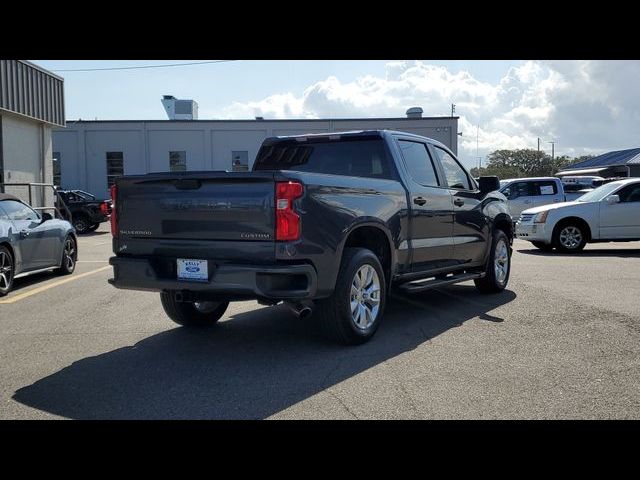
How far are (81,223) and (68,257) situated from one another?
1302 cm

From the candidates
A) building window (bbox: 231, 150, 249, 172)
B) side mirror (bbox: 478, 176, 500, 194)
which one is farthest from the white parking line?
building window (bbox: 231, 150, 249, 172)

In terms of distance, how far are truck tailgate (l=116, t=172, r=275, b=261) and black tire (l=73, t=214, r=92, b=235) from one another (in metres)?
18.7

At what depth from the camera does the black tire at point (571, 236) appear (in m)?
14.4

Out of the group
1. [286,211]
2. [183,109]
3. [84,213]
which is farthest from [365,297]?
[183,109]

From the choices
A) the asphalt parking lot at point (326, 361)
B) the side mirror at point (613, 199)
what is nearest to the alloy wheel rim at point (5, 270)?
the asphalt parking lot at point (326, 361)

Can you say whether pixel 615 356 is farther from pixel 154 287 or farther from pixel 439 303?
pixel 154 287

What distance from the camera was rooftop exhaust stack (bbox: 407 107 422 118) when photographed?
Answer: 129 ft

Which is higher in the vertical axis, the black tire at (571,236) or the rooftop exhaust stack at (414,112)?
the rooftop exhaust stack at (414,112)

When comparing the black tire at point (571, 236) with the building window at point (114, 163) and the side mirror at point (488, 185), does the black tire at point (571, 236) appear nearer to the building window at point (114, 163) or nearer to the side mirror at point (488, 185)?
the side mirror at point (488, 185)

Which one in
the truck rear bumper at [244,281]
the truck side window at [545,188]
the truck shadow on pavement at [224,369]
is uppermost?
the truck side window at [545,188]

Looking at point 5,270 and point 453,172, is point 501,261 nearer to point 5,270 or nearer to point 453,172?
point 453,172

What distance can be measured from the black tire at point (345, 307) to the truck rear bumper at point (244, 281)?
43 centimetres

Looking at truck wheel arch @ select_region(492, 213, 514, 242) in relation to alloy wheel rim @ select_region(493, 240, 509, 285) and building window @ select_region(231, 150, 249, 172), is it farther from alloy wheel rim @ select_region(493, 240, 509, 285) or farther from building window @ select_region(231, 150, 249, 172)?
building window @ select_region(231, 150, 249, 172)

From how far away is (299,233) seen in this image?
16.8 ft
